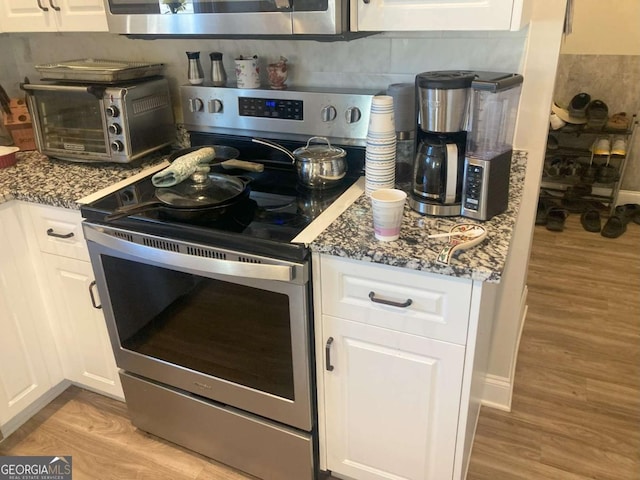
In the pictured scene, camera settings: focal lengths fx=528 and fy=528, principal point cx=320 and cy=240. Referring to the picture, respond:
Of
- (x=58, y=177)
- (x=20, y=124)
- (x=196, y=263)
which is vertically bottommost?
(x=196, y=263)

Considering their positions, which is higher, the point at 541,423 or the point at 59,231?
the point at 59,231

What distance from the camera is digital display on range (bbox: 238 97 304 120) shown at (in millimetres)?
1729

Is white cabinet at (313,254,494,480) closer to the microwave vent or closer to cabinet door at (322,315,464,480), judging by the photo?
cabinet door at (322,315,464,480)

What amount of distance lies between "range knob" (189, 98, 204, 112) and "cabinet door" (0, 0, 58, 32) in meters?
0.52

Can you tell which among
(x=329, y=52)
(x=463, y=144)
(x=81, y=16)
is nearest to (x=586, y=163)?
(x=329, y=52)

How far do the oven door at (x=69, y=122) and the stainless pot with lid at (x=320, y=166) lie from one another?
70cm

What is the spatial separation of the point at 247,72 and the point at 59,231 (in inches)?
31.9

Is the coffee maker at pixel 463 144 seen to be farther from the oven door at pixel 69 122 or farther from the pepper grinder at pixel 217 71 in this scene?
the oven door at pixel 69 122

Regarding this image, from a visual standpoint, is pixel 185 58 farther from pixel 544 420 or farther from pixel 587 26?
pixel 587 26

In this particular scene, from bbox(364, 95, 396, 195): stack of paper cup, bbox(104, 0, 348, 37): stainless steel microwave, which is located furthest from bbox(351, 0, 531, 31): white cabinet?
bbox(364, 95, 396, 195): stack of paper cup

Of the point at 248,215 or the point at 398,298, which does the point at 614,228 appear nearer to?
the point at 398,298

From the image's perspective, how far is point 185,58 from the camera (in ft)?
6.49

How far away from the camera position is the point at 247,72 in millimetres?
1784

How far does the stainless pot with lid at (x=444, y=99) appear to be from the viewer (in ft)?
4.24
